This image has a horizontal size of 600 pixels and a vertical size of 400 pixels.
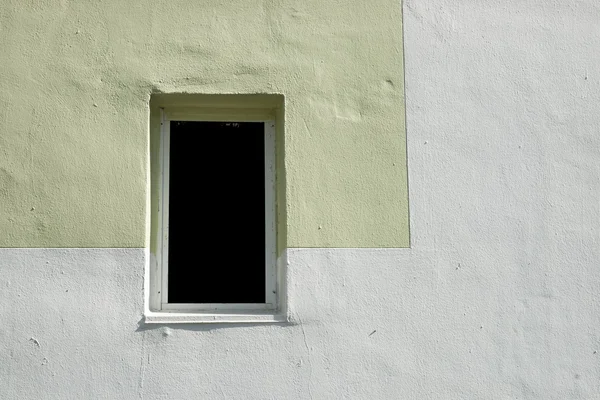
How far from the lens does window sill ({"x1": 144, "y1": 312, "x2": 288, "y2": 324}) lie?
4.55m

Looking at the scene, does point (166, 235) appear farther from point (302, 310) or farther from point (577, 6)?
point (577, 6)

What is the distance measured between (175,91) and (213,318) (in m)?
1.39

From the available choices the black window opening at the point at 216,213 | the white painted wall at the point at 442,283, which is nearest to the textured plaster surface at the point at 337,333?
the white painted wall at the point at 442,283

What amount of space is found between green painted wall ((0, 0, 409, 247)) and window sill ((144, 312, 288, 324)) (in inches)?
17.5

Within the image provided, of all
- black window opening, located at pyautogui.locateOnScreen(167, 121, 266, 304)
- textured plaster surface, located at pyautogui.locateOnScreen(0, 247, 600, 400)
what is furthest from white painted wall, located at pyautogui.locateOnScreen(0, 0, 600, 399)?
black window opening, located at pyautogui.locateOnScreen(167, 121, 266, 304)

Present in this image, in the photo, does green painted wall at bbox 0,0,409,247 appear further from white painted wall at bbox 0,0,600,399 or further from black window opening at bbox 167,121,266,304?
black window opening at bbox 167,121,266,304

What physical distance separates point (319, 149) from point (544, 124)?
144cm

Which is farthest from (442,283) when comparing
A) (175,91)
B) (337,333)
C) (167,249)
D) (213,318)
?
(175,91)

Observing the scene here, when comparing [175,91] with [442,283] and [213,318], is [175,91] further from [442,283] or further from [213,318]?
[442,283]

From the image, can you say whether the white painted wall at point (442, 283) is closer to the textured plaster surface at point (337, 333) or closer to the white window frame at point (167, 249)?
the textured plaster surface at point (337, 333)

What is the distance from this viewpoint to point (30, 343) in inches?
176

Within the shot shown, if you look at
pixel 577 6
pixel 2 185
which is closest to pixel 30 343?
pixel 2 185

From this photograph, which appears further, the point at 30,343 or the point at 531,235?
the point at 531,235

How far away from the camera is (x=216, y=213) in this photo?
4941 millimetres
